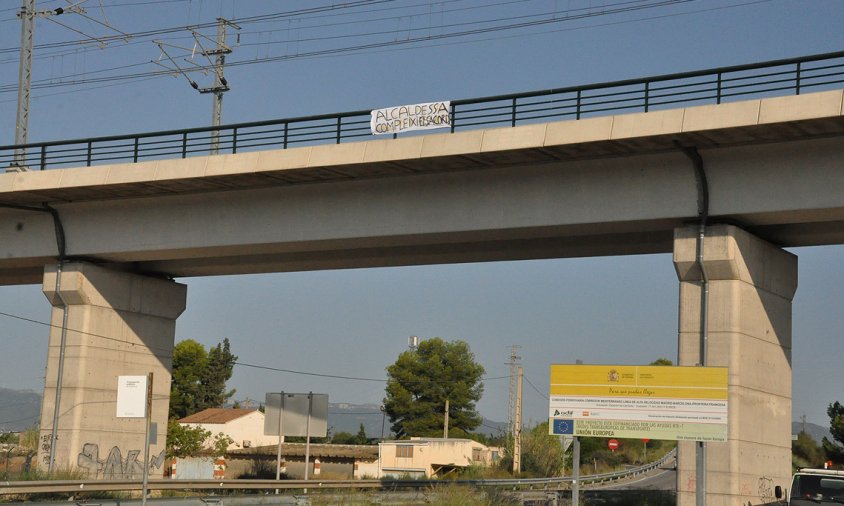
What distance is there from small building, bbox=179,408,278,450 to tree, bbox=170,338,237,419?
12089mm

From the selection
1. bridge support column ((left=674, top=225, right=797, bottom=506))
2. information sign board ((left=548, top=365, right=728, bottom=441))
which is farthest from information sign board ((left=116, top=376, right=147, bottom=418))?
bridge support column ((left=674, top=225, right=797, bottom=506))

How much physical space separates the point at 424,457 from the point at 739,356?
54.1 metres

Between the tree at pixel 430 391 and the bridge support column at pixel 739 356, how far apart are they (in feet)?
294

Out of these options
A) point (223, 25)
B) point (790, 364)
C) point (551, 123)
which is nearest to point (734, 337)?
point (790, 364)

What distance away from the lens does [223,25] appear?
46.2m

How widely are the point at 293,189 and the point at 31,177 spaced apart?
7.98 metres

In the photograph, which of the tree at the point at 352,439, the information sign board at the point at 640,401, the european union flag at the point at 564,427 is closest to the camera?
the information sign board at the point at 640,401

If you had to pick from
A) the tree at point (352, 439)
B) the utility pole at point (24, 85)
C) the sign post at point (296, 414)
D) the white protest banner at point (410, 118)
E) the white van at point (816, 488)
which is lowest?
the tree at point (352, 439)

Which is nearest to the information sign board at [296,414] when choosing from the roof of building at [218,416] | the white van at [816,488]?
the white van at [816,488]

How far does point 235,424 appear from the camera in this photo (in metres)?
96.2

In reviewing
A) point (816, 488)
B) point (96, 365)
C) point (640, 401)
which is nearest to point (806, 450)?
point (640, 401)

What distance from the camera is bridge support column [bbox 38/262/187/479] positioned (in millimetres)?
32312

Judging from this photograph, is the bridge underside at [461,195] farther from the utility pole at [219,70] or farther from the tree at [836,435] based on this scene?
the tree at [836,435]

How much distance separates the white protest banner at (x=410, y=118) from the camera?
26.0m
